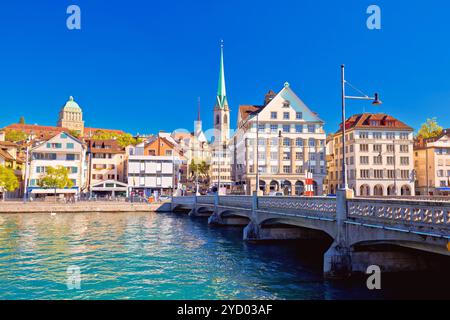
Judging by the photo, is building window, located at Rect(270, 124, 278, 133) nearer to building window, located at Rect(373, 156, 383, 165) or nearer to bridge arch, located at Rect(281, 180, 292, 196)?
bridge arch, located at Rect(281, 180, 292, 196)

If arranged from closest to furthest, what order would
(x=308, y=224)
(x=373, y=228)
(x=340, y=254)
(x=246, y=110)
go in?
(x=373, y=228), (x=340, y=254), (x=308, y=224), (x=246, y=110)

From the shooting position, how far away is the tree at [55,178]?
3027 inches

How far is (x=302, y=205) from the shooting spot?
2369 centimetres

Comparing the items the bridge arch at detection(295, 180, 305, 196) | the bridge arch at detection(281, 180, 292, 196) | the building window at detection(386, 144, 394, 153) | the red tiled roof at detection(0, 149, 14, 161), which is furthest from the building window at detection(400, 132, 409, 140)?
the red tiled roof at detection(0, 149, 14, 161)

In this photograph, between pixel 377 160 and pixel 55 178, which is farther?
pixel 377 160

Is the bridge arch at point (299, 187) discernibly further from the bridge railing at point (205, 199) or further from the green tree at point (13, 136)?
the green tree at point (13, 136)

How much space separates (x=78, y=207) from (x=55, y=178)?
1687 cm

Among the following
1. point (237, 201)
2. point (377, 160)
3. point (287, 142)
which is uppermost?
point (287, 142)

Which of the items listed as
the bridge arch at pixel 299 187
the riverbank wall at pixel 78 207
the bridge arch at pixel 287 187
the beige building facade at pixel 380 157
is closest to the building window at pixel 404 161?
the beige building facade at pixel 380 157

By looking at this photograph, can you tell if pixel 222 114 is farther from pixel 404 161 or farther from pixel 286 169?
pixel 404 161

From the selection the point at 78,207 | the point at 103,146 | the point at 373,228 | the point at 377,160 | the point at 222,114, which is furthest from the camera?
the point at 222,114

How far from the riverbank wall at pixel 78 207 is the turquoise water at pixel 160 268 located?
27159 millimetres

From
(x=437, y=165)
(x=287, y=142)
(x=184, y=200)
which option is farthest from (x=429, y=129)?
(x=184, y=200)

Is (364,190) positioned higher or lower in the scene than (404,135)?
lower
